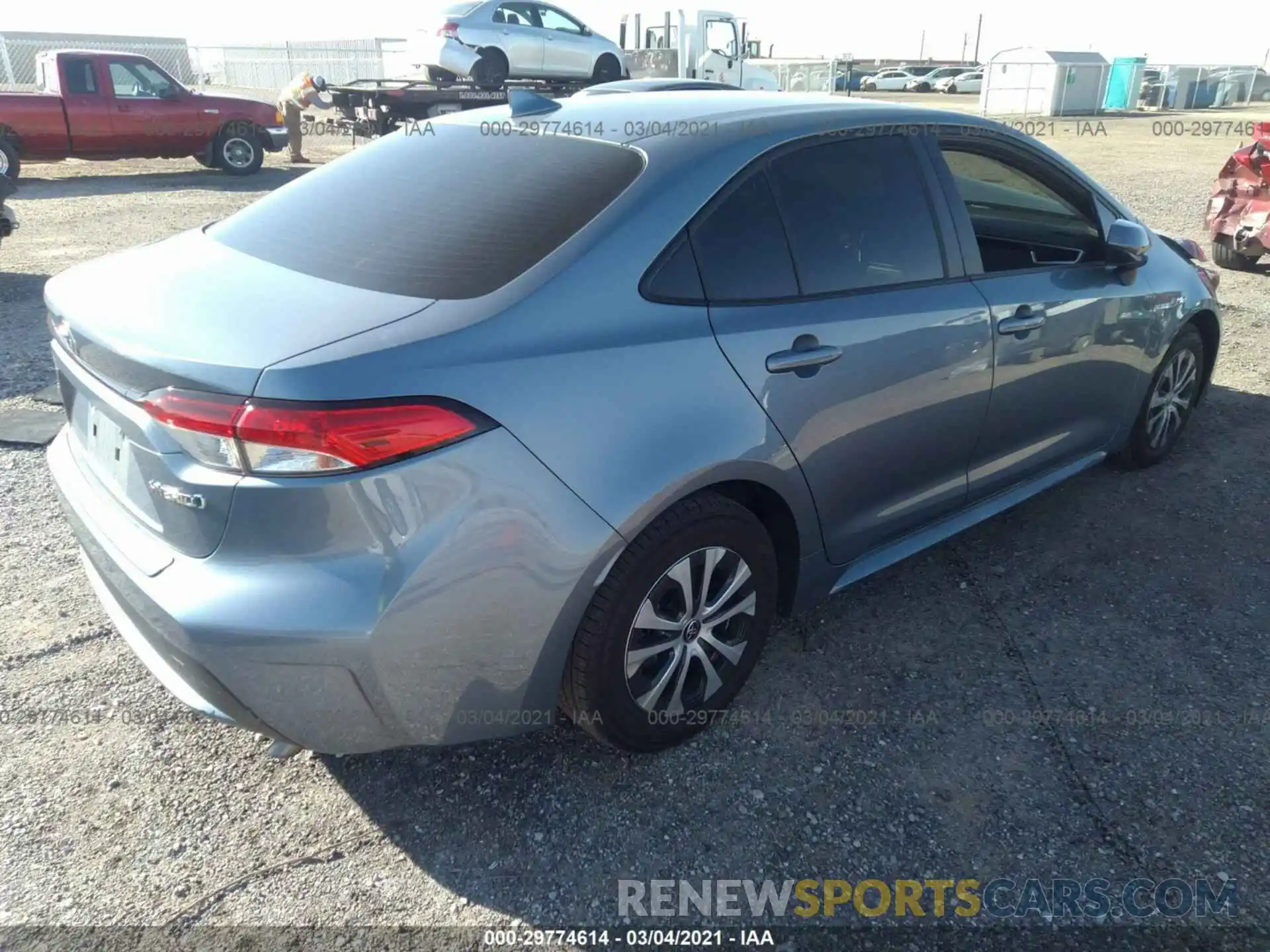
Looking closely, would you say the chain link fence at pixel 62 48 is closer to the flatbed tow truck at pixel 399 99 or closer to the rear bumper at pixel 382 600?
the flatbed tow truck at pixel 399 99

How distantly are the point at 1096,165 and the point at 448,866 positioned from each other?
62.5 feet

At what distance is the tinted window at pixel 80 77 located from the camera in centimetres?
1348

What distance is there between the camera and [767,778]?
2.62 m

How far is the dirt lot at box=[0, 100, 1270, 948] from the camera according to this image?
2293 millimetres

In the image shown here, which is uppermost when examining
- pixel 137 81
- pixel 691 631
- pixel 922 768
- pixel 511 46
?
pixel 511 46

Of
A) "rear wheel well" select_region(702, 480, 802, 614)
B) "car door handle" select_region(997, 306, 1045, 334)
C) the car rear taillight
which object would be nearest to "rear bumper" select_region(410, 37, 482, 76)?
"car door handle" select_region(997, 306, 1045, 334)

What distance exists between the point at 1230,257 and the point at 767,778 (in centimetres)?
845

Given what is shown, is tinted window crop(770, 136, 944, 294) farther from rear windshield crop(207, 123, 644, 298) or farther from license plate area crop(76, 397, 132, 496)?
license plate area crop(76, 397, 132, 496)

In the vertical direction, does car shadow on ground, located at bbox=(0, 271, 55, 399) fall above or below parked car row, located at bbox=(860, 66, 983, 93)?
below

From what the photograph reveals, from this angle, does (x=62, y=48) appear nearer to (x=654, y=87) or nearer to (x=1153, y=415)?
(x=654, y=87)

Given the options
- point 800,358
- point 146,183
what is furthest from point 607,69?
point 800,358

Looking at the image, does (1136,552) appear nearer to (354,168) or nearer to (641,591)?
(641,591)

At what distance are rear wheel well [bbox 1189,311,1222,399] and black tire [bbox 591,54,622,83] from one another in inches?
632

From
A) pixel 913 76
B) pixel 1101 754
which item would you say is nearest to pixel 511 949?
pixel 1101 754
